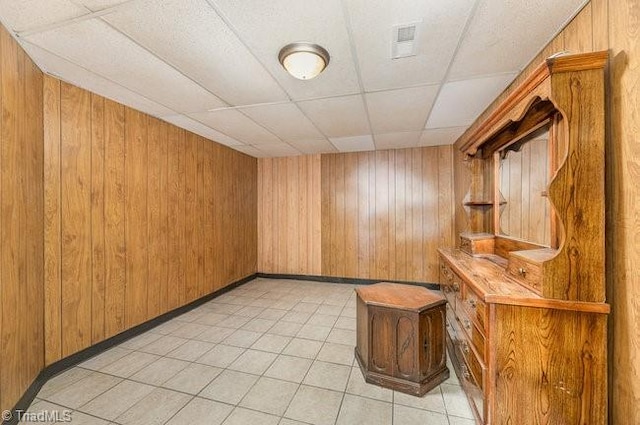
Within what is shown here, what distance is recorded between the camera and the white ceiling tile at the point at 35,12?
4.73 ft

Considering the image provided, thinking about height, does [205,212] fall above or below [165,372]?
above

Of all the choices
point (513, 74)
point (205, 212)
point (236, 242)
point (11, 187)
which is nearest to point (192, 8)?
point (11, 187)

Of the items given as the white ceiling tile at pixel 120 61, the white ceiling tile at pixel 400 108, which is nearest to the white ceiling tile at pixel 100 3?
the white ceiling tile at pixel 120 61

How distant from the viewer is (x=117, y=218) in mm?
2773

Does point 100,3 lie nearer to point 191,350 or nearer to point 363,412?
point 191,350

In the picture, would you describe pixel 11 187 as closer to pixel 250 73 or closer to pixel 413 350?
pixel 250 73

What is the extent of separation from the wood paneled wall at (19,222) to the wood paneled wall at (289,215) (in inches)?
143

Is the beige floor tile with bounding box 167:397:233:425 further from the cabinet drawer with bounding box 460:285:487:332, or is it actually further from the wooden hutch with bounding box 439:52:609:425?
the cabinet drawer with bounding box 460:285:487:332

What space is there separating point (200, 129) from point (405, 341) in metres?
3.68

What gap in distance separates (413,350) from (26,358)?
2884 millimetres

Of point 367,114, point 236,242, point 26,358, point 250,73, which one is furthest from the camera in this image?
point 236,242

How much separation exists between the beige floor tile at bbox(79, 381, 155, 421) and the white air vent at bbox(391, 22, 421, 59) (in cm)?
322

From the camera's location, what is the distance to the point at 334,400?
193cm

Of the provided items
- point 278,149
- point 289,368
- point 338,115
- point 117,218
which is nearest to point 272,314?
point 289,368
